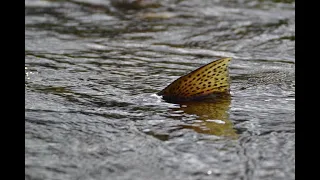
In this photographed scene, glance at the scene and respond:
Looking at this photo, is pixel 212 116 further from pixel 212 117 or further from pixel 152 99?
pixel 152 99

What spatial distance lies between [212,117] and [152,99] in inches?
18.2

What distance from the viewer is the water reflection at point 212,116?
104 inches

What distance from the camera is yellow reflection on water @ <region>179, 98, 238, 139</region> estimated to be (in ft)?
8.70

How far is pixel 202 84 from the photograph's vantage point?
319cm

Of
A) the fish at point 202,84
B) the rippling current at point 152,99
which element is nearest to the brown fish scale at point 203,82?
the fish at point 202,84

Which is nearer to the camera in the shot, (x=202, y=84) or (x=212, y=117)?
(x=212, y=117)

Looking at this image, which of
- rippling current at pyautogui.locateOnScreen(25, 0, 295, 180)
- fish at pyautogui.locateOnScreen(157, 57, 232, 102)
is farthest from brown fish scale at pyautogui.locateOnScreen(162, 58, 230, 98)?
rippling current at pyautogui.locateOnScreen(25, 0, 295, 180)

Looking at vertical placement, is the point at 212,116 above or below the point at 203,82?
below

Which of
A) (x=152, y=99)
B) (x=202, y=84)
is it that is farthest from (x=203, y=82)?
(x=152, y=99)

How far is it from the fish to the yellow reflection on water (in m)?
0.07

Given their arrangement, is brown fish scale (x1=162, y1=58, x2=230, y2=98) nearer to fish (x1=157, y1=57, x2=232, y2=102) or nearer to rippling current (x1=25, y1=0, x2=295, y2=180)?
fish (x1=157, y1=57, x2=232, y2=102)

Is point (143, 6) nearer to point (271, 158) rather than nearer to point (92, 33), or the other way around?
point (92, 33)

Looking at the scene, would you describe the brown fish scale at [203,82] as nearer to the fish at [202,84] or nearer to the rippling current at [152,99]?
the fish at [202,84]

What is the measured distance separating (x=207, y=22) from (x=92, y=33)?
1143 mm
